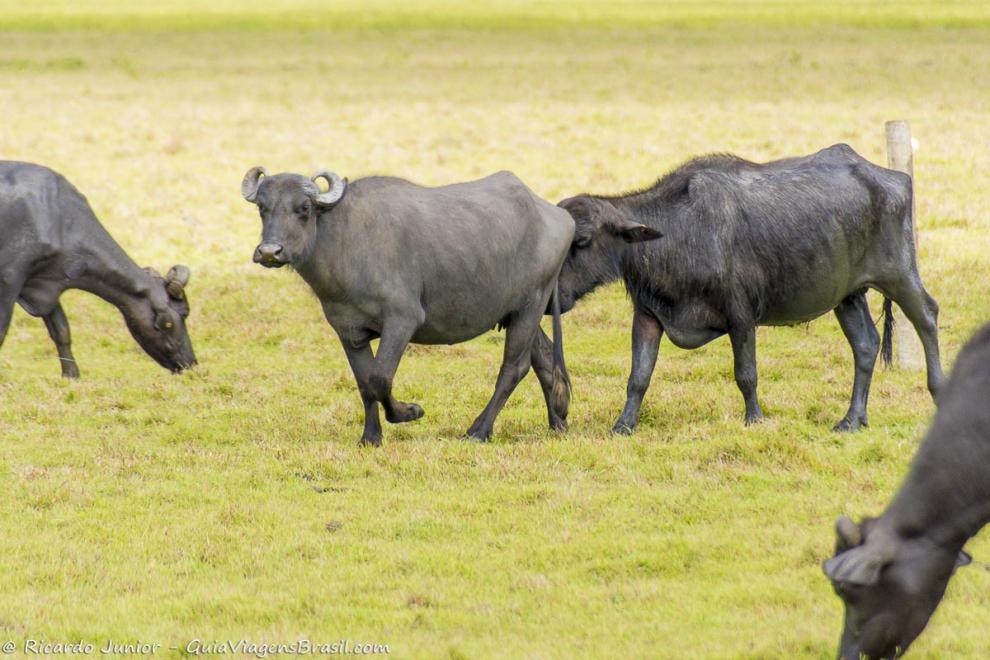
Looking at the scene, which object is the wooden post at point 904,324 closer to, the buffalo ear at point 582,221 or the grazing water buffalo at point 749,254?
the grazing water buffalo at point 749,254

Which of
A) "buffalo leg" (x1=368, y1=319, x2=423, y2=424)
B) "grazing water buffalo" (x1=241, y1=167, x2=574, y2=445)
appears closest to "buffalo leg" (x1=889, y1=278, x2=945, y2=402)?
"grazing water buffalo" (x1=241, y1=167, x2=574, y2=445)

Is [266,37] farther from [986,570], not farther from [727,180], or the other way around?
[986,570]

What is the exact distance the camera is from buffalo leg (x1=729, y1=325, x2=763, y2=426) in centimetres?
1066

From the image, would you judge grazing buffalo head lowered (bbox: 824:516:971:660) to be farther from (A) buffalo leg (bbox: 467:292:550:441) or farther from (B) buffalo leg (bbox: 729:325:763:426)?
(A) buffalo leg (bbox: 467:292:550:441)

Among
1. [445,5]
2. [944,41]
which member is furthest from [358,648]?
[445,5]

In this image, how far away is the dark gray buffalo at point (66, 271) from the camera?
1299 cm

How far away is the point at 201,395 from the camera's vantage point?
1272 centimetres

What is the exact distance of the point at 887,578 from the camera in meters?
5.43

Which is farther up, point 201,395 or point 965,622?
point 965,622

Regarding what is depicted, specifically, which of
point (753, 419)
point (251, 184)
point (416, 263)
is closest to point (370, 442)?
point (416, 263)

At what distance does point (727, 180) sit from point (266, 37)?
55.7 meters

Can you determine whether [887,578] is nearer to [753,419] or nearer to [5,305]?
[753,419]

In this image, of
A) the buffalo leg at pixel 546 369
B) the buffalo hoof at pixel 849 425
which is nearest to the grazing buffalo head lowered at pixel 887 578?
the buffalo hoof at pixel 849 425

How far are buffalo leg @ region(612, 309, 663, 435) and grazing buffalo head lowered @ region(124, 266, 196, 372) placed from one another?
4.98 metres
